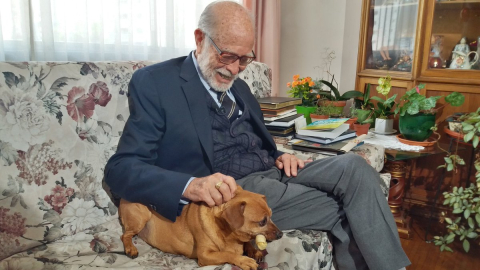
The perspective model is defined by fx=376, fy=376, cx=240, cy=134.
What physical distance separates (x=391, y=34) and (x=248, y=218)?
→ 207cm

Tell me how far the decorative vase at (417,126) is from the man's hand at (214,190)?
147cm

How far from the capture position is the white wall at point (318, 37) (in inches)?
116

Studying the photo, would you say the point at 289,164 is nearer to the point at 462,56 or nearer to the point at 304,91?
the point at 304,91

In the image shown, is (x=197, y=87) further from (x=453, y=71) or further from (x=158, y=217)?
(x=453, y=71)

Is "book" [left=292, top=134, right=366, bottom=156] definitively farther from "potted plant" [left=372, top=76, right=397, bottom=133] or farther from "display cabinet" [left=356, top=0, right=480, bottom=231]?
"display cabinet" [left=356, top=0, right=480, bottom=231]

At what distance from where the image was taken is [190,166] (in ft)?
4.16

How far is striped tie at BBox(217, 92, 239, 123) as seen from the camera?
1.41m

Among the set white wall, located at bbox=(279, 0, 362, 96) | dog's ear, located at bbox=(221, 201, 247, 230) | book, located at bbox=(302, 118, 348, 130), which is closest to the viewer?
dog's ear, located at bbox=(221, 201, 247, 230)

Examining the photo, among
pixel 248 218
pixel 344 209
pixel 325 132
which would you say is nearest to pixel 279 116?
pixel 325 132

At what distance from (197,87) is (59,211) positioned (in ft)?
1.95

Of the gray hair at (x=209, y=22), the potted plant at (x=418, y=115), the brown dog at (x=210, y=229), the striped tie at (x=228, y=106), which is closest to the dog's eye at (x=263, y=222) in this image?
the brown dog at (x=210, y=229)

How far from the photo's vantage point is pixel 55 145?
1175mm

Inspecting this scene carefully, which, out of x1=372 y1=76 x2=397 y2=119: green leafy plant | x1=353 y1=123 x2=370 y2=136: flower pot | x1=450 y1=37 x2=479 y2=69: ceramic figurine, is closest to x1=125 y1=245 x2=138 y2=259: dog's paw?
x1=353 y1=123 x2=370 y2=136: flower pot

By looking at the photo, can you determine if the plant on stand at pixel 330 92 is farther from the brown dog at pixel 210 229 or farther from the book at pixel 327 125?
the brown dog at pixel 210 229
